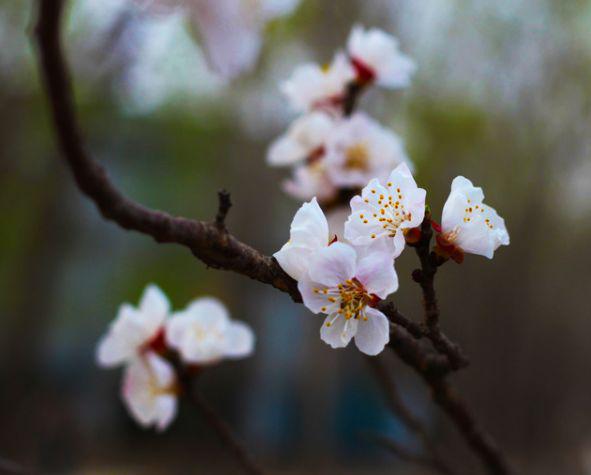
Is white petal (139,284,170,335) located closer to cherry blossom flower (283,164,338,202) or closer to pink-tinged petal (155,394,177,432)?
pink-tinged petal (155,394,177,432)

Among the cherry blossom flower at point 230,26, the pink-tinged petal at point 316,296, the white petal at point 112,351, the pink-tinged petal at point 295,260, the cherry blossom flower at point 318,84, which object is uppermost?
the cherry blossom flower at point 318,84

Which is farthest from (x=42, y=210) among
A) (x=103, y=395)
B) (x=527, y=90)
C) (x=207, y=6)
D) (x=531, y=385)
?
(x=207, y=6)

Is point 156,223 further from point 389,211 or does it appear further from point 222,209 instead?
point 389,211

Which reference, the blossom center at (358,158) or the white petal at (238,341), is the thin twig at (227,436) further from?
the blossom center at (358,158)

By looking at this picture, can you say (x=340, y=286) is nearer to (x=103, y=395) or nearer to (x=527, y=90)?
(x=527, y=90)

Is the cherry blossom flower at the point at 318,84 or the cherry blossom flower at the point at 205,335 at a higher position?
the cherry blossom flower at the point at 318,84

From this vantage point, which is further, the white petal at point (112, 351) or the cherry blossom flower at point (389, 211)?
the white petal at point (112, 351)

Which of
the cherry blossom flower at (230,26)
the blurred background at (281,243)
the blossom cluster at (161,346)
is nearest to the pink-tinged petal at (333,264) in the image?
the cherry blossom flower at (230,26)
